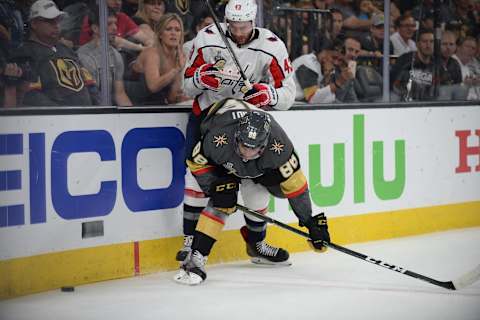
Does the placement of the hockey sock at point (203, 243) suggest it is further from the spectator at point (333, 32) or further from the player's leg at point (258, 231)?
the spectator at point (333, 32)

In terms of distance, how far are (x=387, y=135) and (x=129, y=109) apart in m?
1.96

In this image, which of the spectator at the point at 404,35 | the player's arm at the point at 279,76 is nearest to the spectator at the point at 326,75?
the spectator at the point at 404,35

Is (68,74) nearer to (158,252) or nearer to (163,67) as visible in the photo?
(163,67)

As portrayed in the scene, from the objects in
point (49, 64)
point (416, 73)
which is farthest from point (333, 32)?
point (49, 64)

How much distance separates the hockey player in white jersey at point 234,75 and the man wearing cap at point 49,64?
604mm

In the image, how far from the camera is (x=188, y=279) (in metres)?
4.88

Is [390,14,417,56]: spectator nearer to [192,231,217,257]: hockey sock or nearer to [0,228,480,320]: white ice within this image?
[0,228,480,320]: white ice

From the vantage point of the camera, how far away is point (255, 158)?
4828 mm

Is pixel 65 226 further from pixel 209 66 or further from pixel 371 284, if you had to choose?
pixel 371 284

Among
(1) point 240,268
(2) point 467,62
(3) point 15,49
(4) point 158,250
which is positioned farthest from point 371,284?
(2) point 467,62

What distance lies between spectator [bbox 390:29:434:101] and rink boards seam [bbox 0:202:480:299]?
Answer: 2.52 feet

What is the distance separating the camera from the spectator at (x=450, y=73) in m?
6.87

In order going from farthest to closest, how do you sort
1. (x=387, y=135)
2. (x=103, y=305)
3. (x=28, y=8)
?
(x=387, y=135), (x=28, y=8), (x=103, y=305)

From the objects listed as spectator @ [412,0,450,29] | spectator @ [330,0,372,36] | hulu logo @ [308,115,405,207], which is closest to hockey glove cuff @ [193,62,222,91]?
hulu logo @ [308,115,405,207]
